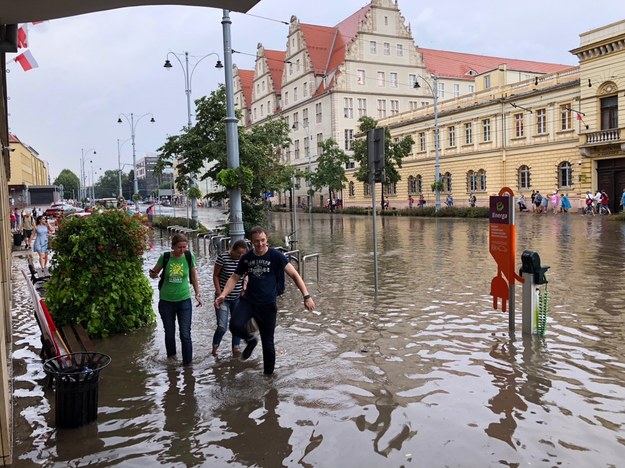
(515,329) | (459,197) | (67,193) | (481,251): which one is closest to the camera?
(515,329)

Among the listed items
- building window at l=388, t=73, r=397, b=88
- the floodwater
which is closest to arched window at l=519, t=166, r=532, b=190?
building window at l=388, t=73, r=397, b=88

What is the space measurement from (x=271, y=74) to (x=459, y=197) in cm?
4220

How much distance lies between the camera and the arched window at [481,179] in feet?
166

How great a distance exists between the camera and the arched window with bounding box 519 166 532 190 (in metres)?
46.2

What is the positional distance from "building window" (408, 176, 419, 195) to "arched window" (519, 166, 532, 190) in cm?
1455

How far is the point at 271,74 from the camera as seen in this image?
84.4 m

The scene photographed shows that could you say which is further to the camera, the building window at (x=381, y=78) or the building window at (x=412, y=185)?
the building window at (x=381, y=78)

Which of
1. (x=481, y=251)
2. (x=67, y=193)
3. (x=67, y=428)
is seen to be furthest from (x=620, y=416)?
(x=67, y=193)

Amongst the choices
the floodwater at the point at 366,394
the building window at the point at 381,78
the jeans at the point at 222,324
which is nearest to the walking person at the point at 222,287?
the jeans at the point at 222,324

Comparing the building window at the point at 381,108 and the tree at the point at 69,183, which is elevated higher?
the building window at the point at 381,108

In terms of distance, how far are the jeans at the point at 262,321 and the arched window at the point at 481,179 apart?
46.9 m

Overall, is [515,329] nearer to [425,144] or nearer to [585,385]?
[585,385]

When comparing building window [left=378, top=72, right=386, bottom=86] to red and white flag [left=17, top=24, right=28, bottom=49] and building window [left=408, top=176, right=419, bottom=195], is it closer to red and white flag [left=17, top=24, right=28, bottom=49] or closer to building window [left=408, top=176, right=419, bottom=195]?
building window [left=408, top=176, right=419, bottom=195]

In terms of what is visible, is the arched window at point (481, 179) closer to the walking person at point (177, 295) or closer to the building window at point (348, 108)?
the building window at point (348, 108)
